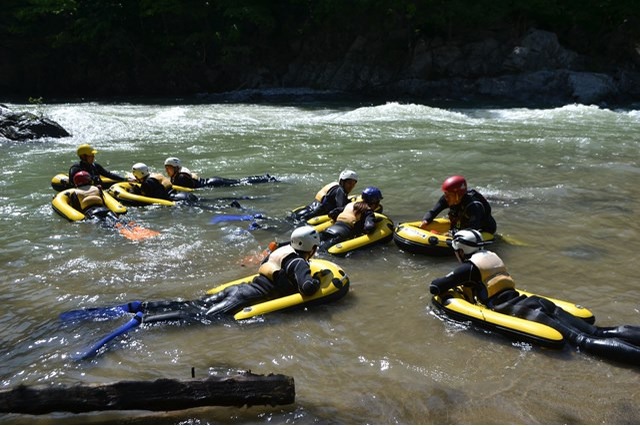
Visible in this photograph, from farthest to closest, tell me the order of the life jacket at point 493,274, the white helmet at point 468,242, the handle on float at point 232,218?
the handle on float at point 232,218
the white helmet at point 468,242
the life jacket at point 493,274

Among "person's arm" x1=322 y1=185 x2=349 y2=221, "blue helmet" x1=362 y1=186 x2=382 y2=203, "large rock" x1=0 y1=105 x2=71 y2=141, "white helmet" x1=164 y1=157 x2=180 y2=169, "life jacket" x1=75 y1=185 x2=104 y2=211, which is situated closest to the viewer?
"blue helmet" x1=362 y1=186 x2=382 y2=203

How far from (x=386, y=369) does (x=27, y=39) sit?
3453cm

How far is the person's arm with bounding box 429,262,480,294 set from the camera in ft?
17.2

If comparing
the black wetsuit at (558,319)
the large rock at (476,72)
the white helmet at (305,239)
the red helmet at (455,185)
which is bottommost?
the black wetsuit at (558,319)

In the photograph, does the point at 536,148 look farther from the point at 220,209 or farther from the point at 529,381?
the point at 529,381

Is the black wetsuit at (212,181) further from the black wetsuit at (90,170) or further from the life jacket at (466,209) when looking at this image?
the life jacket at (466,209)

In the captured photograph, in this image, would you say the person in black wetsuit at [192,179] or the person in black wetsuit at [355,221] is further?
the person in black wetsuit at [192,179]

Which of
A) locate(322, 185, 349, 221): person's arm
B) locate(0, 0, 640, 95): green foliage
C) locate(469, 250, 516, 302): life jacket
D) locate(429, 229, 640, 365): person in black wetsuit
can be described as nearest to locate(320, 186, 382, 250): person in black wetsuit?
locate(322, 185, 349, 221): person's arm

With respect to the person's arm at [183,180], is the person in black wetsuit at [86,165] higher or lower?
higher

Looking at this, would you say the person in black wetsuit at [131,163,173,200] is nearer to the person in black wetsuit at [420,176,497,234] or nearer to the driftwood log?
the person in black wetsuit at [420,176,497,234]

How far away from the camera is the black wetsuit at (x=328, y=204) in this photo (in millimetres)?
8352

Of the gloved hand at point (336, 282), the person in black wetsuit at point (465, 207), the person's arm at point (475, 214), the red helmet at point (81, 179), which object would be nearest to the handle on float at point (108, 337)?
the gloved hand at point (336, 282)

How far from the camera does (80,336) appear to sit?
16.5 ft

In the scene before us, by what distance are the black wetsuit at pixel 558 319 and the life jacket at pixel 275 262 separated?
147cm
